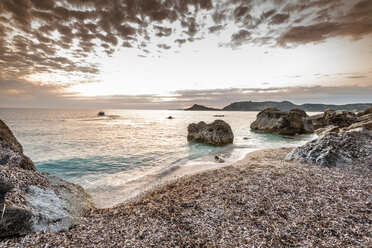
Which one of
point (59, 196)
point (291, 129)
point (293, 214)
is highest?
point (59, 196)

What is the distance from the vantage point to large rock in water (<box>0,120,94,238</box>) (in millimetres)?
A: 3465

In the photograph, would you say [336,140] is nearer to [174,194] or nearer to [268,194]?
[268,194]

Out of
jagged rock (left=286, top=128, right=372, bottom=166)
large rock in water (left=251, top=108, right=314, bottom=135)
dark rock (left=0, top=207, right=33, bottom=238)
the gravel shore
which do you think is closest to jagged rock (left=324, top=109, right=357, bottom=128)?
large rock in water (left=251, top=108, right=314, bottom=135)

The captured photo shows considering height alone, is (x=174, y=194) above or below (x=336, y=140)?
below

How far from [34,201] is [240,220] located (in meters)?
5.37

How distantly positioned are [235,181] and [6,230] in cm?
654

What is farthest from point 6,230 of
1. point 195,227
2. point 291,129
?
point 291,129

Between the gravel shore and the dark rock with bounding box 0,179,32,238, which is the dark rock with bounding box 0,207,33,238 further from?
the gravel shore

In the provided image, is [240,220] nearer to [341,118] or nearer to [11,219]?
[11,219]

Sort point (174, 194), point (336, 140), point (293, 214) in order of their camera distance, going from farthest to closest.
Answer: point (336, 140)
point (174, 194)
point (293, 214)

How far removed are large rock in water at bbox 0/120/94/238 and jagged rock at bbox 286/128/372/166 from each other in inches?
446

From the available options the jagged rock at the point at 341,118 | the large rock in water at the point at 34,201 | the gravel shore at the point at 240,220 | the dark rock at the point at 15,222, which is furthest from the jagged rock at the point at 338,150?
the jagged rock at the point at 341,118

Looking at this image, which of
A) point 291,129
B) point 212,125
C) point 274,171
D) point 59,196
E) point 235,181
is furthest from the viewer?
point 291,129

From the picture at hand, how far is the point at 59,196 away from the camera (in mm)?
5168
